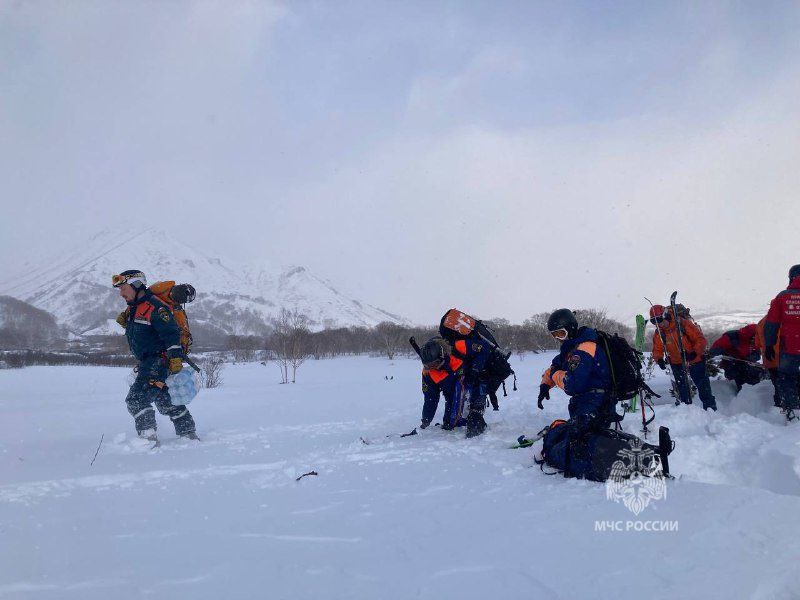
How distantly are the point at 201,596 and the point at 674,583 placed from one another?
6.71 ft

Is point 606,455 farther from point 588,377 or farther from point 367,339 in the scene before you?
point 367,339

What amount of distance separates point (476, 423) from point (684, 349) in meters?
3.89

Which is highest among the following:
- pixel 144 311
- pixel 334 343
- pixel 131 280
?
pixel 131 280

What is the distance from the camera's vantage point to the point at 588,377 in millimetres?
4234

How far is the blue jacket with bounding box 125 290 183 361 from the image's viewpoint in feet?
18.1

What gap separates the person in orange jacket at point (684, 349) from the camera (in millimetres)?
7090

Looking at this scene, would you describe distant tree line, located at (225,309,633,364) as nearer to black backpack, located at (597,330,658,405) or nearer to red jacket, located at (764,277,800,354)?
red jacket, located at (764,277,800,354)

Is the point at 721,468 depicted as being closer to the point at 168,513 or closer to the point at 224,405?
the point at 168,513

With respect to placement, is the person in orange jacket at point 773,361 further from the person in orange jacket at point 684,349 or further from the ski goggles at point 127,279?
the ski goggles at point 127,279

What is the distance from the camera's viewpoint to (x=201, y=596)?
1.98 metres

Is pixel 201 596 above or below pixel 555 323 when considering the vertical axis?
below

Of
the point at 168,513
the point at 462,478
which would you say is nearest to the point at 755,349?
the point at 462,478

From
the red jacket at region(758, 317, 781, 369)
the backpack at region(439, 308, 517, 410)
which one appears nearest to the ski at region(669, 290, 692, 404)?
the red jacket at region(758, 317, 781, 369)

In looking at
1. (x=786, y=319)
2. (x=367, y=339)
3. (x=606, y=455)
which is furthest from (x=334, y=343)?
(x=606, y=455)
